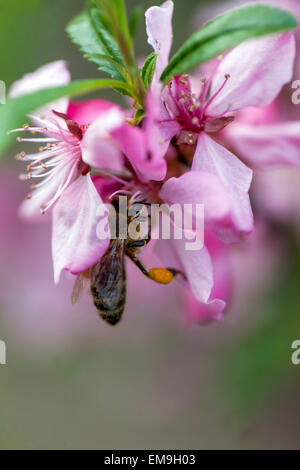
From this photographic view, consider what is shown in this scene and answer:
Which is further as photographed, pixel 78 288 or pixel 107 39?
pixel 78 288

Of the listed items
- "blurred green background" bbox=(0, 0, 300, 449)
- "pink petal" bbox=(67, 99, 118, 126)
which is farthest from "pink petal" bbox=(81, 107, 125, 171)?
"blurred green background" bbox=(0, 0, 300, 449)

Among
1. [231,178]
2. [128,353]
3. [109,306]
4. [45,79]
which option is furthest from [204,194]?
[128,353]

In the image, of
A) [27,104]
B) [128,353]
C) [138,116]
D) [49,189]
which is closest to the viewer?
[27,104]

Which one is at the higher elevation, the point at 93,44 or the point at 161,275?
the point at 93,44

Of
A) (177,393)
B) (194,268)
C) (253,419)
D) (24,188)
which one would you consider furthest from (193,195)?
(177,393)

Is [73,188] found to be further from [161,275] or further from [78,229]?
[161,275]

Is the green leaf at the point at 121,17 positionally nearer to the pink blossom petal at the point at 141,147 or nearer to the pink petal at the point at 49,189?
the pink blossom petal at the point at 141,147

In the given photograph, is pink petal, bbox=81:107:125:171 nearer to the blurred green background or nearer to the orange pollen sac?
the orange pollen sac

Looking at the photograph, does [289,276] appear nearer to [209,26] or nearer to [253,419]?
[253,419]
